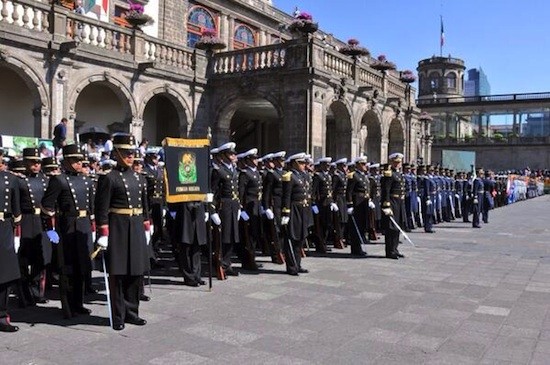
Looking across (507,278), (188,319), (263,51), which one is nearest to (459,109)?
(263,51)

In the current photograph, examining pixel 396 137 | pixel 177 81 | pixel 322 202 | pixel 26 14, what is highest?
pixel 26 14

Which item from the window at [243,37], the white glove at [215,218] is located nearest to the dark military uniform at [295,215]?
the white glove at [215,218]

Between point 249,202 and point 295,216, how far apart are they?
96cm

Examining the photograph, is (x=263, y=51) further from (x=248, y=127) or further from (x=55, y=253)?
(x=55, y=253)

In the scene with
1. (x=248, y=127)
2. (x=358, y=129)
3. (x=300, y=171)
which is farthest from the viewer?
(x=248, y=127)

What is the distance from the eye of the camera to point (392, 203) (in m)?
11.0

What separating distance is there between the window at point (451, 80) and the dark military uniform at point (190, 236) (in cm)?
7199

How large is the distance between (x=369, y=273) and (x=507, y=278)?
2170 mm

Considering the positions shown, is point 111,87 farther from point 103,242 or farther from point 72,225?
point 103,242

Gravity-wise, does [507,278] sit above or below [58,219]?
below

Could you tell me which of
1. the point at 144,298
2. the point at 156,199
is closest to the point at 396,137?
the point at 156,199

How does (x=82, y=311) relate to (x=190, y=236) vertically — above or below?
below

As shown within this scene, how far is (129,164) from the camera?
607cm

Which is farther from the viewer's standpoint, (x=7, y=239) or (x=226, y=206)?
(x=226, y=206)
